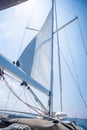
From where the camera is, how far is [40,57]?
1298 cm

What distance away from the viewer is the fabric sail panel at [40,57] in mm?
11948

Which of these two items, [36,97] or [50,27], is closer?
[36,97]

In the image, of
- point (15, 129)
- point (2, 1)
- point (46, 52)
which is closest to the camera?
point (2, 1)

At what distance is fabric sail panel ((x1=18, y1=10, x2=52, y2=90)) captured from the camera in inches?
470

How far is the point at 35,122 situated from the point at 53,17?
12.0 metres

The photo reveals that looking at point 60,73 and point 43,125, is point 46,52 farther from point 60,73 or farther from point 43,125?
point 43,125

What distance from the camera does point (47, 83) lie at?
1153cm

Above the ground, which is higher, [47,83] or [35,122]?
[47,83]

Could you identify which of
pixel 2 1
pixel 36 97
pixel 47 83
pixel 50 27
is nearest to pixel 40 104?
pixel 36 97

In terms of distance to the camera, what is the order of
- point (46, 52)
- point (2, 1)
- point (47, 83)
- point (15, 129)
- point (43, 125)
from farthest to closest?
point (46, 52) → point (47, 83) → point (43, 125) → point (15, 129) → point (2, 1)

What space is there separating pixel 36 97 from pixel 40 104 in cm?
65

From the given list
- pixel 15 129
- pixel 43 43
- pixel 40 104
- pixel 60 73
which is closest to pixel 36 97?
pixel 40 104

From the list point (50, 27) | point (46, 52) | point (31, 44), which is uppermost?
point (50, 27)

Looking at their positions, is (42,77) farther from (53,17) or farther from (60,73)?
(53,17)
